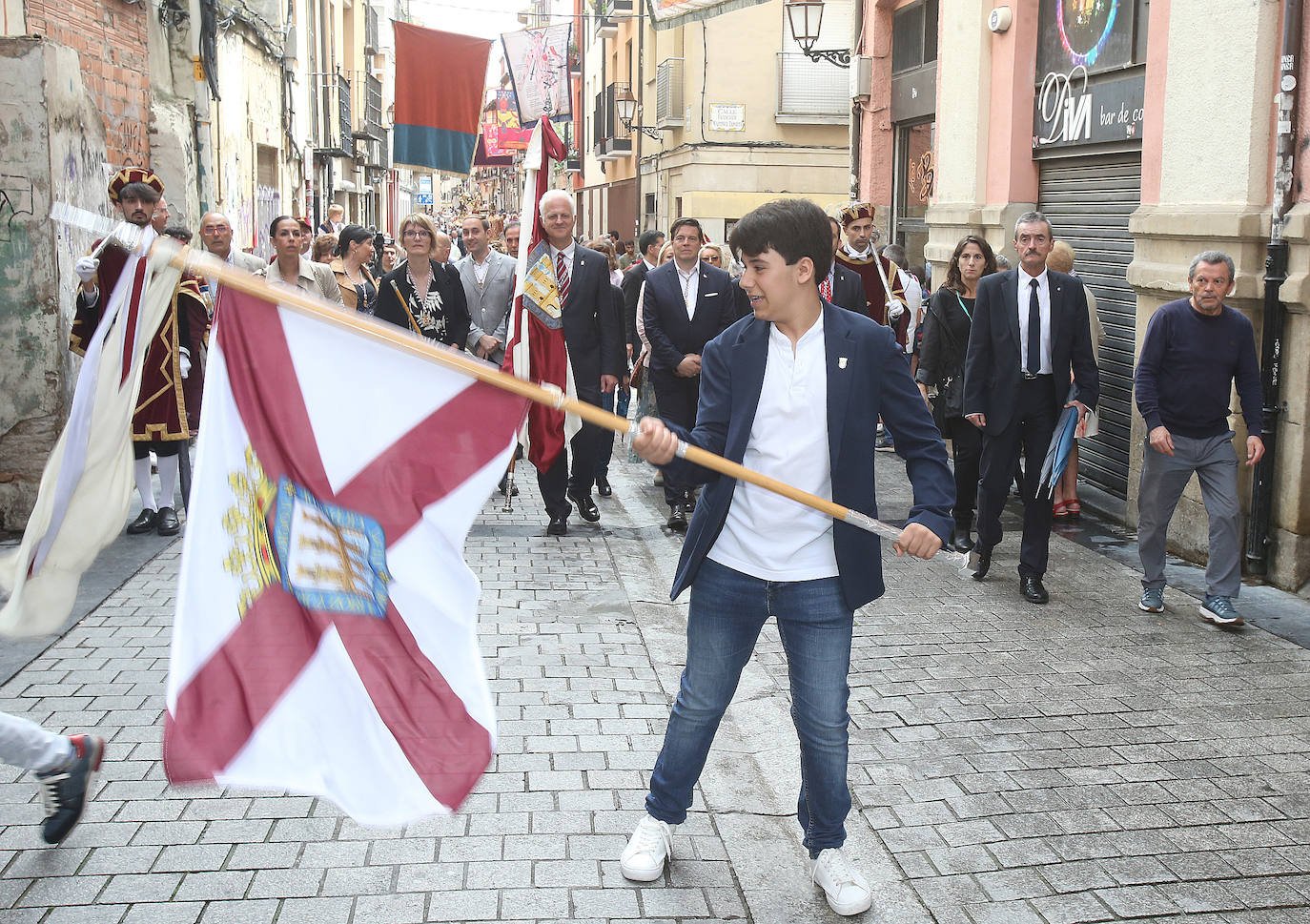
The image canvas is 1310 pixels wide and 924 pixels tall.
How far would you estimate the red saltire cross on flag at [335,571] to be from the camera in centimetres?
324

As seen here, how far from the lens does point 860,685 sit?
18.9ft

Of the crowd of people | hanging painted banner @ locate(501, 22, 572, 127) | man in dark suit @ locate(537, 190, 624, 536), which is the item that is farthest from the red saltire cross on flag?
hanging painted banner @ locate(501, 22, 572, 127)

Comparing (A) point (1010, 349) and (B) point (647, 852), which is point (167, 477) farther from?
(B) point (647, 852)

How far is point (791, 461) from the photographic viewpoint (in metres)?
3.75

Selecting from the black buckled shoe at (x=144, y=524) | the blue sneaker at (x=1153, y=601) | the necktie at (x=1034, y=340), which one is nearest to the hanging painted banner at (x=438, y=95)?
the black buckled shoe at (x=144, y=524)

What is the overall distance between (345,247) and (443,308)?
309 centimetres

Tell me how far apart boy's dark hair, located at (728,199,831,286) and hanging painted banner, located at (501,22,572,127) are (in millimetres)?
23010

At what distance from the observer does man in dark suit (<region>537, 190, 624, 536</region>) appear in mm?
9023

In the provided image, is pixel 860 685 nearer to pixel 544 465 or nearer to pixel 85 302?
pixel 544 465

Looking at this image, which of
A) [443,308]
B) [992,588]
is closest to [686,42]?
[443,308]

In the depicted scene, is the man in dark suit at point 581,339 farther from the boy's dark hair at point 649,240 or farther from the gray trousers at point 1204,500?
the boy's dark hair at point 649,240

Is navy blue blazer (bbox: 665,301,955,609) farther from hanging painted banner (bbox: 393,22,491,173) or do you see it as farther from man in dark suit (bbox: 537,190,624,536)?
hanging painted banner (bbox: 393,22,491,173)

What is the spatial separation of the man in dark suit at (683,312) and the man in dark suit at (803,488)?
5559 millimetres

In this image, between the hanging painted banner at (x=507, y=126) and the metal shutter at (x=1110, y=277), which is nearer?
the metal shutter at (x=1110, y=277)
